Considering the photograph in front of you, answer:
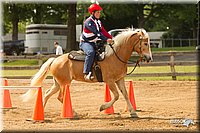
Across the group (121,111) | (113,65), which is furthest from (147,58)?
(121,111)

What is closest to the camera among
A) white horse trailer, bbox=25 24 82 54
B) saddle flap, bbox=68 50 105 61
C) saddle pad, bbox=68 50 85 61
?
saddle flap, bbox=68 50 105 61

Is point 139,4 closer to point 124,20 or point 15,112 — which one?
point 124,20

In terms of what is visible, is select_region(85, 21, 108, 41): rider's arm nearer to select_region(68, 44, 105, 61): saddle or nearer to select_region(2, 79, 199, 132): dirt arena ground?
select_region(68, 44, 105, 61): saddle

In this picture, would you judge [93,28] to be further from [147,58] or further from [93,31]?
[147,58]

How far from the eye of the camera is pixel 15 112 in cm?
1113

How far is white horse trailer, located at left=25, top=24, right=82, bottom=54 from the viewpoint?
46.6 meters

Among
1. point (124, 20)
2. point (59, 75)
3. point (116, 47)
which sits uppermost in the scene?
point (124, 20)

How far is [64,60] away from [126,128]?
3205 millimetres

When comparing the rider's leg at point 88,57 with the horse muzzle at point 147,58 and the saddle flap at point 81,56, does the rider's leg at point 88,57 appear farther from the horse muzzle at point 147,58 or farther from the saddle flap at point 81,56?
the horse muzzle at point 147,58

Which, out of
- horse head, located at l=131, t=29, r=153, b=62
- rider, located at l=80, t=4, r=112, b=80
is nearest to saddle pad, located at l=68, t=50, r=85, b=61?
rider, located at l=80, t=4, r=112, b=80

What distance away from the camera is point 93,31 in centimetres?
1024

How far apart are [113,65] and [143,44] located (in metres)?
0.90

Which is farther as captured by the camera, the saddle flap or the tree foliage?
the tree foliage

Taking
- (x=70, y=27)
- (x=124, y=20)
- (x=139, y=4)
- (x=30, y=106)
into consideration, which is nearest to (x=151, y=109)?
(x=30, y=106)
